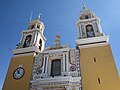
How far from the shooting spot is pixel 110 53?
12.6 meters

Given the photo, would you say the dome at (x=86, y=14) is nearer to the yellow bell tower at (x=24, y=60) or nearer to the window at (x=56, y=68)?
the yellow bell tower at (x=24, y=60)

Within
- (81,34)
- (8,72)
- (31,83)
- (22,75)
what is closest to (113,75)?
(81,34)

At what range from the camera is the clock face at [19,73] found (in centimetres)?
1326

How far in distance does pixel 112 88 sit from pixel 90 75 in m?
1.86

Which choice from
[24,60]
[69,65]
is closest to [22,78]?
[24,60]

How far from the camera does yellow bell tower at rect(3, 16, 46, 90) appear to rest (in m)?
12.8

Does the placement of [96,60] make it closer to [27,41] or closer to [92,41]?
[92,41]

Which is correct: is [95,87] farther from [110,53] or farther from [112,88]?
[110,53]

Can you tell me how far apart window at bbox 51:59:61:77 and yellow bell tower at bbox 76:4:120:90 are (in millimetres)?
2103

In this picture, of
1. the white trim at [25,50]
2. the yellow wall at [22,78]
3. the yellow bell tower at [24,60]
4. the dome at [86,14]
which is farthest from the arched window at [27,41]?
the dome at [86,14]

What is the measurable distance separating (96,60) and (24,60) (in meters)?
6.77

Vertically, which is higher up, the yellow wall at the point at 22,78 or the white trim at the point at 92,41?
the white trim at the point at 92,41

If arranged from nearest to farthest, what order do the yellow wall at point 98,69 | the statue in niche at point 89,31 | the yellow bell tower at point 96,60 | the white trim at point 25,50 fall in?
the yellow wall at point 98,69 < the yellow bell tower at point 96,60 < the white trim at point 25,50 < the statue in niche at point 89,31

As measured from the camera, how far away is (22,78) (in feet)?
42.5
